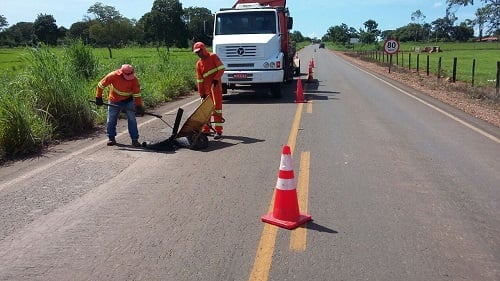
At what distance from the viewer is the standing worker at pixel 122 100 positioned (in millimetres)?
8656

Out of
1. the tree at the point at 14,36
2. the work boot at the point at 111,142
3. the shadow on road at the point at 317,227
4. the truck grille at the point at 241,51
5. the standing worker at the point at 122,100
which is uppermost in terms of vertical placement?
the tree at the point at 14,36

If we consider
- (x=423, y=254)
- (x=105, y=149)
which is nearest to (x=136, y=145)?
(x=105, y=149)

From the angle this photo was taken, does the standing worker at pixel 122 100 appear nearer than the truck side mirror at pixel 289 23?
Yes

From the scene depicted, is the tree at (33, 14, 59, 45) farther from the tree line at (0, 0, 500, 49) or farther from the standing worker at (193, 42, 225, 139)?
the standing worker at (193, 42, 225, 139)

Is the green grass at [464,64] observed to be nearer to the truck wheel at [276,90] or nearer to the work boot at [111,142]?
the truck wheel at [276,90]

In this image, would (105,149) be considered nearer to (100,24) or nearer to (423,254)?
(423,254)

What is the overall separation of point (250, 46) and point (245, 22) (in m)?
1.42

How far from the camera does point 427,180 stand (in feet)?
21.2

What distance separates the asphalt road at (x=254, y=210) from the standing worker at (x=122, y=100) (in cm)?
32

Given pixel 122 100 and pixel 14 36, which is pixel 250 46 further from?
pixel 14 36

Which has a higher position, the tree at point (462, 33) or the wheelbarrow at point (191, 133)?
the tree at point (462, 33)

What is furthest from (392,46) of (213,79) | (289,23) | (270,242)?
(270,242)

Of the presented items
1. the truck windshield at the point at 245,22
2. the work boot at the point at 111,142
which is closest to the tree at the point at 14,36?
the truck windshield at the point at 245,22

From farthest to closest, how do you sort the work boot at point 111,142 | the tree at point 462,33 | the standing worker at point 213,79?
the tree at point 462,33 → the standing worker at point 213,79 → the work boot at point 111,142
